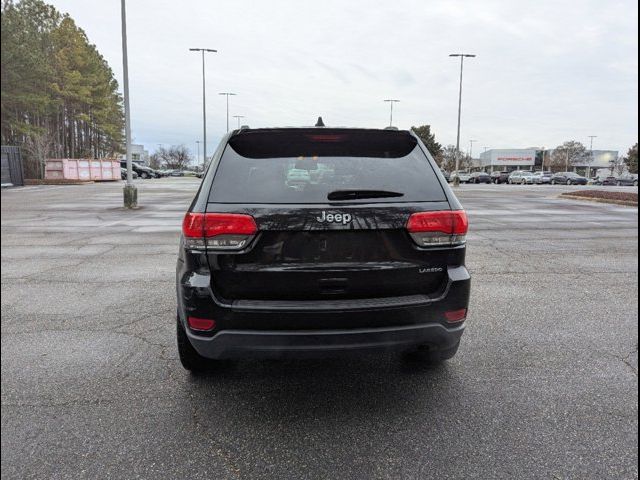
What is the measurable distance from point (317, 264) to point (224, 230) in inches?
21.1

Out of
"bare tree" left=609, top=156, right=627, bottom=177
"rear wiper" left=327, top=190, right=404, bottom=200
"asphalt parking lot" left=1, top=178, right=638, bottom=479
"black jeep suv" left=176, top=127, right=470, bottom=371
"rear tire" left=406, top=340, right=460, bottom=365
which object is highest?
"bare tree" left=609, top=156, right=627, bottom=177

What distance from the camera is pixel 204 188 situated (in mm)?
2715

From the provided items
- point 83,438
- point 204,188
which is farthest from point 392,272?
point 83,438

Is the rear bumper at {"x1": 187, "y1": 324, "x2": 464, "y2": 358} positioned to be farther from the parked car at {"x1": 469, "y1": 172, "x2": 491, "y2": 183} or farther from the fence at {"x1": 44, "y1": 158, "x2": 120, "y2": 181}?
the parked car at {"x1": 469, "y1": 172, "x2": 491, "y2": 183}

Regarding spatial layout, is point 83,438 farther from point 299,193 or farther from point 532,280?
point 532,280

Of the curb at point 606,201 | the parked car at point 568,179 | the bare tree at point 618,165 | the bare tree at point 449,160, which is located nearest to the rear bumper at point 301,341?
the curb at point 606,201

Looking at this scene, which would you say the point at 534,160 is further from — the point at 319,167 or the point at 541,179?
the point at 319,167

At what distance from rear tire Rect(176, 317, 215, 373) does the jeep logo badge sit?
47.2 inches

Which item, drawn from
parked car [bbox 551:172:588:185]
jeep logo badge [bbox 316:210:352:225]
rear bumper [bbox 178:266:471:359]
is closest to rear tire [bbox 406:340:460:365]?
rear bumper [bbox 178:266:471:359]

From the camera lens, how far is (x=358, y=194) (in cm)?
262

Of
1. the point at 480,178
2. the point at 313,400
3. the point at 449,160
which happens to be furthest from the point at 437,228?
the point at 449,160

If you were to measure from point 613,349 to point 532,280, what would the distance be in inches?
93.2

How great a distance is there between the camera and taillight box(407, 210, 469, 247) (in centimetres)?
262

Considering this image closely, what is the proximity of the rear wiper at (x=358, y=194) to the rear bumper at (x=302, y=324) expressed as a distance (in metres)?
0.58
